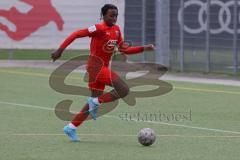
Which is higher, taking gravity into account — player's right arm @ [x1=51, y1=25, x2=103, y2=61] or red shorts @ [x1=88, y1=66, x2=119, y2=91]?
player's right arm @ [x1=51, y1=25, x2=103, y2=61]

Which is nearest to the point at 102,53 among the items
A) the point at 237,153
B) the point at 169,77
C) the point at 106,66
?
the point at 106,66

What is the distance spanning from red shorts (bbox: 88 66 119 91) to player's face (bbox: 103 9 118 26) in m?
0.66

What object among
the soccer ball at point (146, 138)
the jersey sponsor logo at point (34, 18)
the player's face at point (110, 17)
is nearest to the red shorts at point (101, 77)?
the player's face at point (110, 17)

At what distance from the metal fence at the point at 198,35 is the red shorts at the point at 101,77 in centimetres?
1324

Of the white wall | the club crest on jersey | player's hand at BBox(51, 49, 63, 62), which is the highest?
the club crest on jersey

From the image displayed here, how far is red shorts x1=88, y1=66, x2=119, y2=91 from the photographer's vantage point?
12.2m

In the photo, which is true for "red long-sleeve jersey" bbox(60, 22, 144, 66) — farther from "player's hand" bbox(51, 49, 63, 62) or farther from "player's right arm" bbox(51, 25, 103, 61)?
"player's hand" bbox(51, 49, 63, 62)

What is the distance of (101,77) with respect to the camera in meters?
12.3

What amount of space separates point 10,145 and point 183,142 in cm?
245

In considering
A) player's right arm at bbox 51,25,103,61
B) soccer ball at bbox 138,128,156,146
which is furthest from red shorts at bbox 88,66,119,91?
soccer ball at bbox 138,128,156,146

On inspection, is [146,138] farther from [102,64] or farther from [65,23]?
[65,23]

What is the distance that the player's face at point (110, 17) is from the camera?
12.1 metres

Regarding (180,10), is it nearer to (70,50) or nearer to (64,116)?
(70,50)

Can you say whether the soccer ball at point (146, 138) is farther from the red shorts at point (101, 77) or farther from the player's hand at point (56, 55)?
the player's hand at point (56, 55)
